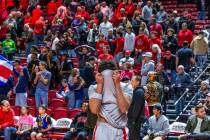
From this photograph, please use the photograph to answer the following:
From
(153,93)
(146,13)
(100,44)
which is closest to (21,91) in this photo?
(100,44)

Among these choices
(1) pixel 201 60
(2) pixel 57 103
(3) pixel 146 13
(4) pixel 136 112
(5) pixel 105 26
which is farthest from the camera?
(3) pixel 146 13

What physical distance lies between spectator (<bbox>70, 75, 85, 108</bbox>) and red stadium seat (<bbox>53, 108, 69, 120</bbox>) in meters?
0.43

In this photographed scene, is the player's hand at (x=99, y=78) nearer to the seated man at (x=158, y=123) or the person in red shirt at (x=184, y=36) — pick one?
the seated man at (x=158, y=123)

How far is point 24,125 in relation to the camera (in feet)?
49.8

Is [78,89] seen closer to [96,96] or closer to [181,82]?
[181,82]

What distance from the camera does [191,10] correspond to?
80.6ft

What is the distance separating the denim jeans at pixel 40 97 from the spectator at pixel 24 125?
1.64 meters

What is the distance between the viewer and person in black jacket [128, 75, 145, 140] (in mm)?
12289

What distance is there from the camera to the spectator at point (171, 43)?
62.3 feet

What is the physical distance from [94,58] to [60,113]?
214 cm

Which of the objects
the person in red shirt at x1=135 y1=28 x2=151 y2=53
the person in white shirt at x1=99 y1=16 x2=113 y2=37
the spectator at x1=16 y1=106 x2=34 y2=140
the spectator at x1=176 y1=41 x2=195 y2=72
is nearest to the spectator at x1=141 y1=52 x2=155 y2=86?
the spectator at x1=176 y1=41 x2=195 y2=72

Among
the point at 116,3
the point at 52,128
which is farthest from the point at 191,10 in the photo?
the point at 52,128

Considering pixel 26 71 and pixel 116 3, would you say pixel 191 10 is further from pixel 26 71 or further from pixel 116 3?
pixel 26 71

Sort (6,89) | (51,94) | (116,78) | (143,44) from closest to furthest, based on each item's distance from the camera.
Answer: (116,78) → (6,89) → (51,94) → (143,44)
